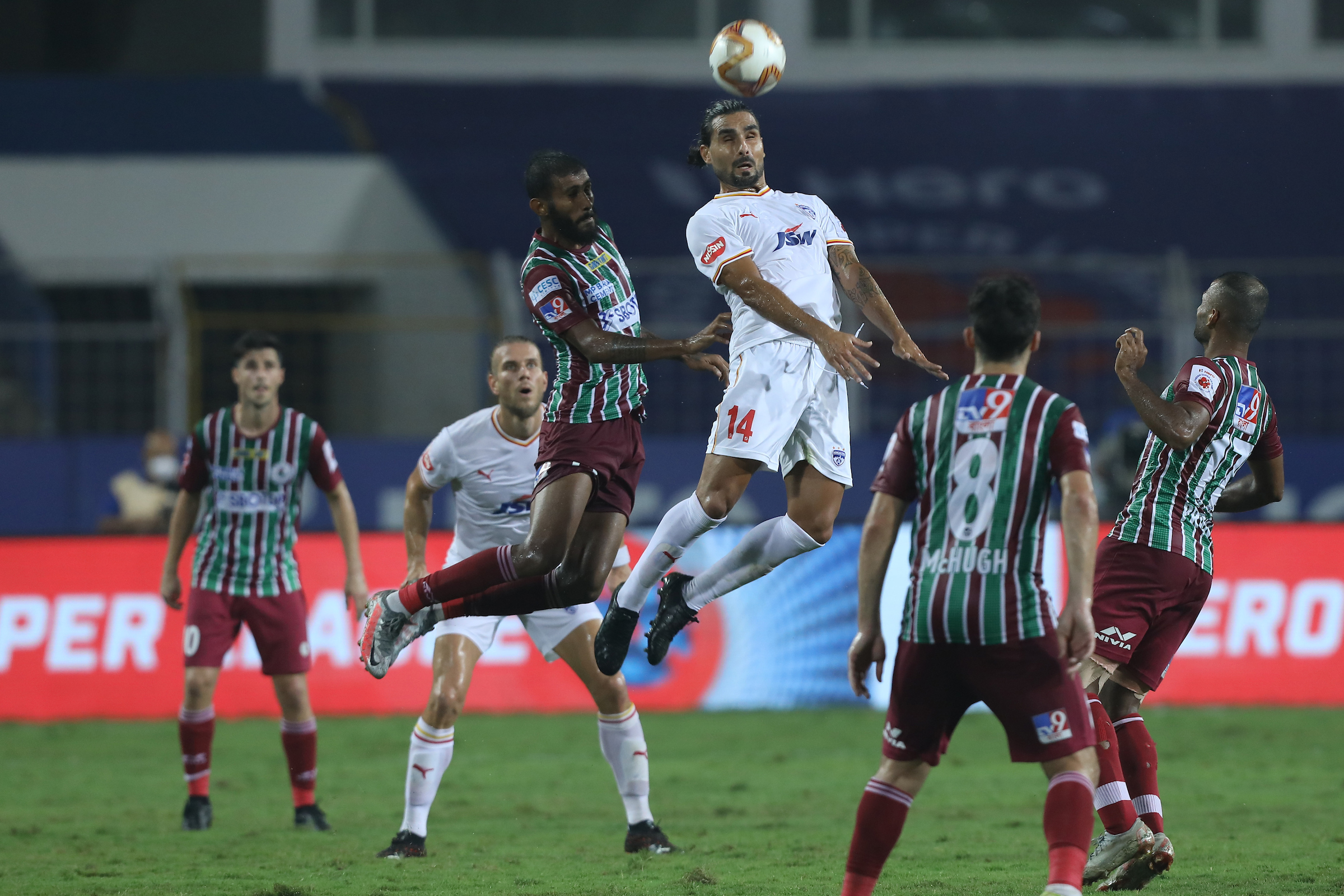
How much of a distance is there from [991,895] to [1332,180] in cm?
1464

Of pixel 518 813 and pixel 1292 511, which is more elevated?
pixel 1292 511

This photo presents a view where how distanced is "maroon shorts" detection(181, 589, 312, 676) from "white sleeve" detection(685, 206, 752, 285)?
122 inches

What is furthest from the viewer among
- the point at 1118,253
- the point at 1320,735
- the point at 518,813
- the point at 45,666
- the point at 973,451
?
the point at 1118,253

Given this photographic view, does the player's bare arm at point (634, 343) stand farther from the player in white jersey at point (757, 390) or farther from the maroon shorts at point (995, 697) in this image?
the maroon shorts at point (995, 697)

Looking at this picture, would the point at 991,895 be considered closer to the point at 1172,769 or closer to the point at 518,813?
the point at 518,813

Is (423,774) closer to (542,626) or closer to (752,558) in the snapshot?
(542,626)

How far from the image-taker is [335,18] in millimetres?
20609

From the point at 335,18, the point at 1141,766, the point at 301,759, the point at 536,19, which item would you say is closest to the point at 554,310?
the point at 1141,766

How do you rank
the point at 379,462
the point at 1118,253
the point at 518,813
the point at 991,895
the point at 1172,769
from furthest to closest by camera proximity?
the point at 1118,253 < the point at 379,462 < the point at 1172,769 < the point at 518,813 < the point at 991,895

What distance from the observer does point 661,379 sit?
1575 centimetres

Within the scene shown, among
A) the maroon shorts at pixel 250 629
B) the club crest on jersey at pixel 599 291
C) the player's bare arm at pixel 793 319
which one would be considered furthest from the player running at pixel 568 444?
the maroon shorts at pixel 250 629

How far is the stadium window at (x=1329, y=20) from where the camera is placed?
827 inches

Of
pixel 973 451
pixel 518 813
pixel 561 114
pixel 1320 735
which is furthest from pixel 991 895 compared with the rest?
pixel 561 114

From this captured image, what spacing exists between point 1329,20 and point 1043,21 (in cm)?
373
